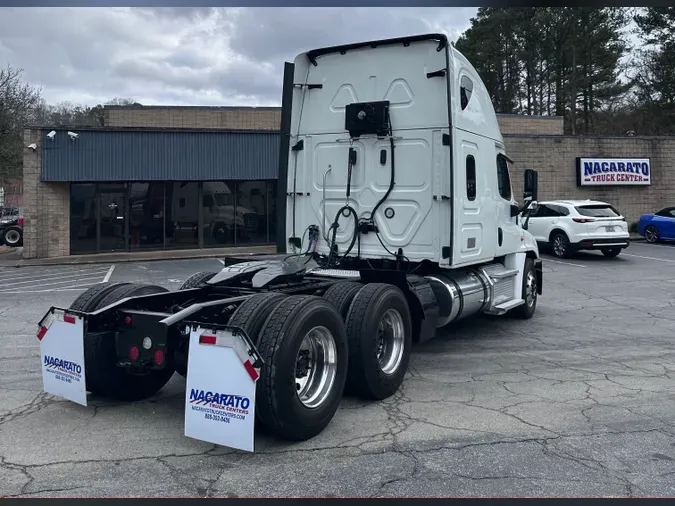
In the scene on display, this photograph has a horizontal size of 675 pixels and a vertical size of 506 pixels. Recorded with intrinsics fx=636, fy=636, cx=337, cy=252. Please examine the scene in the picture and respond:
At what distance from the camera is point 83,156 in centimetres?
2159

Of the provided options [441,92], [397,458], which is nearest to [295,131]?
[441,92]

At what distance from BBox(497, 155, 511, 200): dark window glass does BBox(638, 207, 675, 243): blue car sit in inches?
683

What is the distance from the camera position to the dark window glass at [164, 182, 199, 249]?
23719 millimetres

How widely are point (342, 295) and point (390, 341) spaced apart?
0.76 m

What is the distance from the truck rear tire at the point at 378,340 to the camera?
568cm

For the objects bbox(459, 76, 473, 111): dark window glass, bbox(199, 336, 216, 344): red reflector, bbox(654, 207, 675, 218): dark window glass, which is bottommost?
bbox(199, 336, 216, 344): red reflector

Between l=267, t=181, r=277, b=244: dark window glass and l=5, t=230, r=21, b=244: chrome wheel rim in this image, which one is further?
l=5, t=230, r=21, b=244: chrome wheel rim

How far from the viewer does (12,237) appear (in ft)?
83.7

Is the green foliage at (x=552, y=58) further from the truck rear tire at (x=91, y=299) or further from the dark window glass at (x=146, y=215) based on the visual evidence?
the truck rear tire at (x=91, y=299)

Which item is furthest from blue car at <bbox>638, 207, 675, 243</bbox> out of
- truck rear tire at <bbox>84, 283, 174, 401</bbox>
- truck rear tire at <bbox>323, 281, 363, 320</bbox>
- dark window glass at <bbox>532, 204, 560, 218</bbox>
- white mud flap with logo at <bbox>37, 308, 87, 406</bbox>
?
white mud flap with logo at <bbox>37, 308, 87, 406</bbox>

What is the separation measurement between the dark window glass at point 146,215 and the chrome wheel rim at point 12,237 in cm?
578

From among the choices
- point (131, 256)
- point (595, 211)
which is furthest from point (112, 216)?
point (595, 211)

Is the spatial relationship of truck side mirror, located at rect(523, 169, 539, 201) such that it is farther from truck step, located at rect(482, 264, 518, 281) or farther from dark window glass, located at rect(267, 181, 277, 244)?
dark window glass, located at rect(267, 181, 277, 244)

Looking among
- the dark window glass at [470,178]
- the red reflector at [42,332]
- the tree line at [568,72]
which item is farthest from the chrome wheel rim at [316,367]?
the tree line at [568,72]
